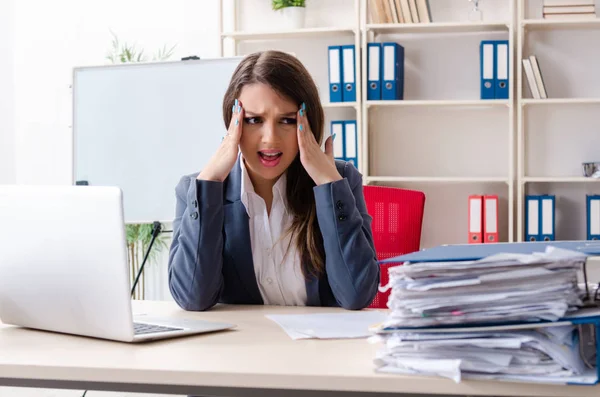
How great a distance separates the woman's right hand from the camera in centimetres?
158

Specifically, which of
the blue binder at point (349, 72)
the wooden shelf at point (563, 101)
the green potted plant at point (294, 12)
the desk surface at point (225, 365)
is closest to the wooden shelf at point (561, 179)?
the wooden shelf at point (563, 101)

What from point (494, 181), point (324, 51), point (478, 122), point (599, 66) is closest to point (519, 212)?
point (494, 181)

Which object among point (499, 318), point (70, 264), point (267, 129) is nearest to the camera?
point (499, 318)

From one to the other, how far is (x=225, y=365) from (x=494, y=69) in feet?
10.6

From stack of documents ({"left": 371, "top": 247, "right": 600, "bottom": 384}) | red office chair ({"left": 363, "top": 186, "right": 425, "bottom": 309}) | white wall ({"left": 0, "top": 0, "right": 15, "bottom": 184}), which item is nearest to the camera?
stack of documents ({"left": 371, "top": 247, "right": 600, "bottom": 384})

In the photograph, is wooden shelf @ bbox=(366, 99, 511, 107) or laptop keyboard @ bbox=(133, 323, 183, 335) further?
wooden shelf @ bbox=(366, 99, 511, 107)

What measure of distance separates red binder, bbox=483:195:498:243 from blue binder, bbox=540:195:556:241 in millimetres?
223

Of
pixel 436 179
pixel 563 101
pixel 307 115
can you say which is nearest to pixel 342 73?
pixel 436 179

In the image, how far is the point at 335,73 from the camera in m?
3.99

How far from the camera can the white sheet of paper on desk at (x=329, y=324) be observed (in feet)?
3.78

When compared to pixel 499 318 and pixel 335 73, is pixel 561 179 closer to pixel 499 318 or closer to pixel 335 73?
pixel 335 73

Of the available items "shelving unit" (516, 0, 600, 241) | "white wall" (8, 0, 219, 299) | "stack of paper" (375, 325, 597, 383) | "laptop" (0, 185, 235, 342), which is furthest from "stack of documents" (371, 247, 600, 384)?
"white wall" (8, 0, 219, 299)

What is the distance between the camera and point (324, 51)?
14.0 ft

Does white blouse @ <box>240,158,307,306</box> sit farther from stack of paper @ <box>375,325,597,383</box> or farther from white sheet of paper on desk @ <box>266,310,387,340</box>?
stack of paper @ <box>375,325,597,383</box>
